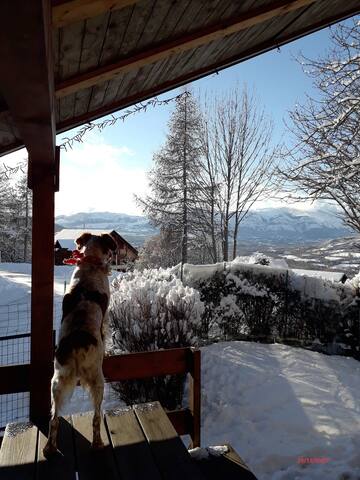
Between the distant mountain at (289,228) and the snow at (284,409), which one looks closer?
the snow at (284,409)

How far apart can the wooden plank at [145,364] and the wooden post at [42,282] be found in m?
0.60

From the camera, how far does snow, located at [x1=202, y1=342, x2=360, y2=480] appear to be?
433 centimetres

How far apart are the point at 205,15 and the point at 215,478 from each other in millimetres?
3484

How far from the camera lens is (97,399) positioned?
2607 millimetres

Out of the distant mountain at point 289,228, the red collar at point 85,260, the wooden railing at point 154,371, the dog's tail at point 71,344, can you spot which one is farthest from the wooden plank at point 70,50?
the distant mountain at point 289,228

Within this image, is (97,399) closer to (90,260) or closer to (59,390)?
(59,390)

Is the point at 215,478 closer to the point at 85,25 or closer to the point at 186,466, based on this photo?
the point at 186,466

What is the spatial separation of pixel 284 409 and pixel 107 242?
3998 mm

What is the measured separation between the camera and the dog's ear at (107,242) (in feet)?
10.5

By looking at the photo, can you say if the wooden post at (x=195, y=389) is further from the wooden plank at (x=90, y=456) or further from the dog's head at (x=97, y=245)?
the dog's head at (x=97, y=245)

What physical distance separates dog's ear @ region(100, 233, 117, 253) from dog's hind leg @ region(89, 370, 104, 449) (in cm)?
104

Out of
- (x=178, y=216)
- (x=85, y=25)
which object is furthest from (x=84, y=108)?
(x=178, y=216)

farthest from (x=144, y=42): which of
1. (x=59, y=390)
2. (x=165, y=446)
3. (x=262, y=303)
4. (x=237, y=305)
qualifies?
(x=262, y=303)

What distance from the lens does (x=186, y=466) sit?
2.49 metres
